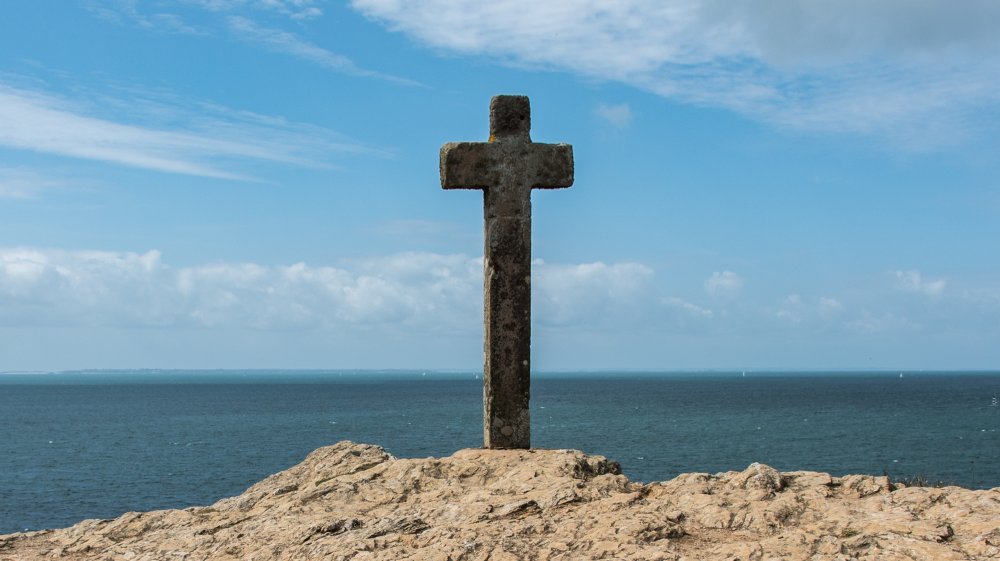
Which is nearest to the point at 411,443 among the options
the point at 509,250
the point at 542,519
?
the point at 509,250

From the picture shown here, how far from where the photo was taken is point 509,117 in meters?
11.8

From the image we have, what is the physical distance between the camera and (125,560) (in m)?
10.0

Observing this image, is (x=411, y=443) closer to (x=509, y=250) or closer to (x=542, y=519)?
(x=509, y=250)

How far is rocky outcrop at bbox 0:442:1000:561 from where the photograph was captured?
25.5 ft

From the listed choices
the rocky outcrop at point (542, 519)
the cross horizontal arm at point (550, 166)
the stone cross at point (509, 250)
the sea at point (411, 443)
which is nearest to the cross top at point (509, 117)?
the stone cross at point (509, 250)

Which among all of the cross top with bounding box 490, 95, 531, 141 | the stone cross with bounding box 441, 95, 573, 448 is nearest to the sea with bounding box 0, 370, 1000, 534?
the stone cross with bounding box 441, 95, 573, 448

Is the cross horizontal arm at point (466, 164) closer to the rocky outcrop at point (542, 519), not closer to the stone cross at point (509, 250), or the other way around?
the stone cross at point (509, 250)

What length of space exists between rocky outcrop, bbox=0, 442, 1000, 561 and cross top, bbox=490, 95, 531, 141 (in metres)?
4.00

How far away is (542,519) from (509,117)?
17.5 feet

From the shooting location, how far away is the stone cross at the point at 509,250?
1177cm

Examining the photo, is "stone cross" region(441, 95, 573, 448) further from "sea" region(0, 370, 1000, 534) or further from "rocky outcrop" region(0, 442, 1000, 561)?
"sea" region(0, 370, 1000, 534)

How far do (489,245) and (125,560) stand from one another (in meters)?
5.52

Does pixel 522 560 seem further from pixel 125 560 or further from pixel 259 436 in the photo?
pixel 259 436

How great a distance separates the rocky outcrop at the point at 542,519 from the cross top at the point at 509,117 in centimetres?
400
